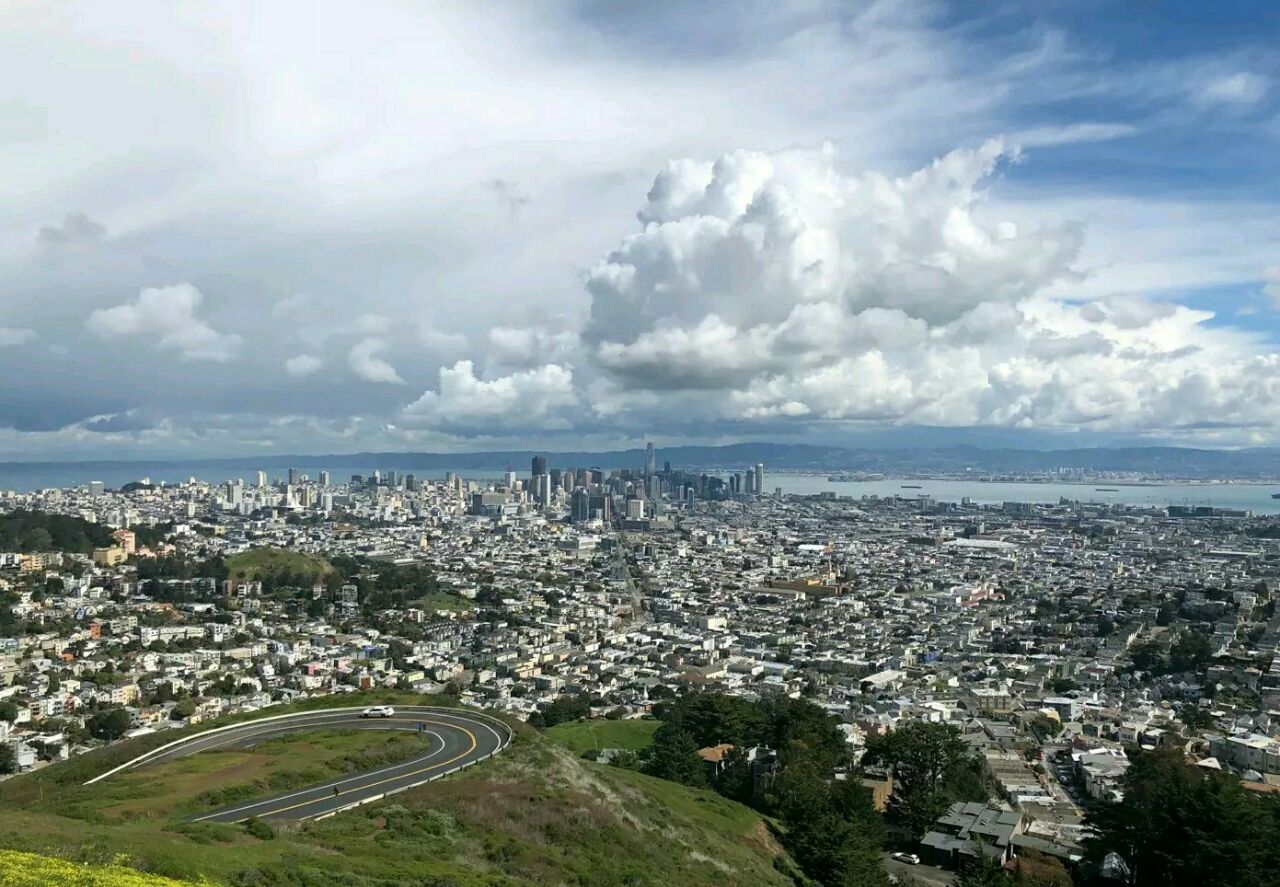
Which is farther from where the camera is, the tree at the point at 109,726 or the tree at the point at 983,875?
the tree at the point at 109,726

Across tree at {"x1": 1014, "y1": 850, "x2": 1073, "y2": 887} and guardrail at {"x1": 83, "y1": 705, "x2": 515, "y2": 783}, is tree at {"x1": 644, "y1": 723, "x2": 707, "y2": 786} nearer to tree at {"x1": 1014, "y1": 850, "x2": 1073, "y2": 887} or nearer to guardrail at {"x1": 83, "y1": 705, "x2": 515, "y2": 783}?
guardrail at {"x1": 83, "y1": 705, "x2": 515, "y2": 783}

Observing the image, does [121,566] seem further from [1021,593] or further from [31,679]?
[1021,593]

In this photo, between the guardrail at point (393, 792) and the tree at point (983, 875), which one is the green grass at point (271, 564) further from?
the tree at point (983, 875)

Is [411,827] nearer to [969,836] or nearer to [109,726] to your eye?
[969,836]

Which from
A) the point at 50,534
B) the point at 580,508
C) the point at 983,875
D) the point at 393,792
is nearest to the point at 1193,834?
the point at 983,875

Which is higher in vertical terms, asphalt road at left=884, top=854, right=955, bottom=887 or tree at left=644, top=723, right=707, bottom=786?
tree at left=644, top=723, right=707, bottom=786

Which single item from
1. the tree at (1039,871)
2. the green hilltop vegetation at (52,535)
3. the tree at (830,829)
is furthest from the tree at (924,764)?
the green hilltop vegetation at (52,535)

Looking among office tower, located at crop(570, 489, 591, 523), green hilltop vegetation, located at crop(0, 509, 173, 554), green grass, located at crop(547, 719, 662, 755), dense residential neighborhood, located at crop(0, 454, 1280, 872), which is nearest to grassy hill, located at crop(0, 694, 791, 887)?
dense residential neighborhood, located at crop(0, 454, 1280, 872)
